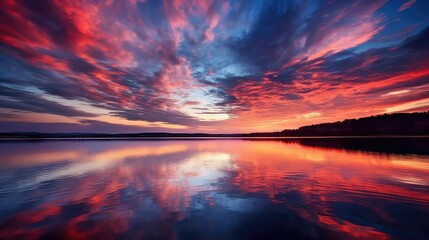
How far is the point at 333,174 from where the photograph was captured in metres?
15.1

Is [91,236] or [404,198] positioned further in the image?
[404,198]

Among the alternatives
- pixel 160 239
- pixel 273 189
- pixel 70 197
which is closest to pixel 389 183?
pixel 273 189

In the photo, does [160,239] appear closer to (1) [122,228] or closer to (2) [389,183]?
(1) [122,228]

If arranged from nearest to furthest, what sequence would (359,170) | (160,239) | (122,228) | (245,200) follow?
(160,239) → (122,228) → (245,200) → (359,170)

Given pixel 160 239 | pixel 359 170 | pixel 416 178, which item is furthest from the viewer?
pixel 359 170

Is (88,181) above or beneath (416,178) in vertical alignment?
beneath

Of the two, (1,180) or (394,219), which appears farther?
(1,180)

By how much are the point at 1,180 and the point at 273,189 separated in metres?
18.5

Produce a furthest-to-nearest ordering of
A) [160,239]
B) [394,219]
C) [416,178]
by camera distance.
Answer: [416,178] < [394,219] < [160,239]

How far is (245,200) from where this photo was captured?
9.46 metres

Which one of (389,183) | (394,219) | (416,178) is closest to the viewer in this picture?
(394,219)

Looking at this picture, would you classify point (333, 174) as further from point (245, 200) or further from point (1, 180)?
point (1, 180)

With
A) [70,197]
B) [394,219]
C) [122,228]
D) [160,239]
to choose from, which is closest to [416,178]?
[394,219]

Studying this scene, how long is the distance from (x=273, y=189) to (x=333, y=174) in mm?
6909
